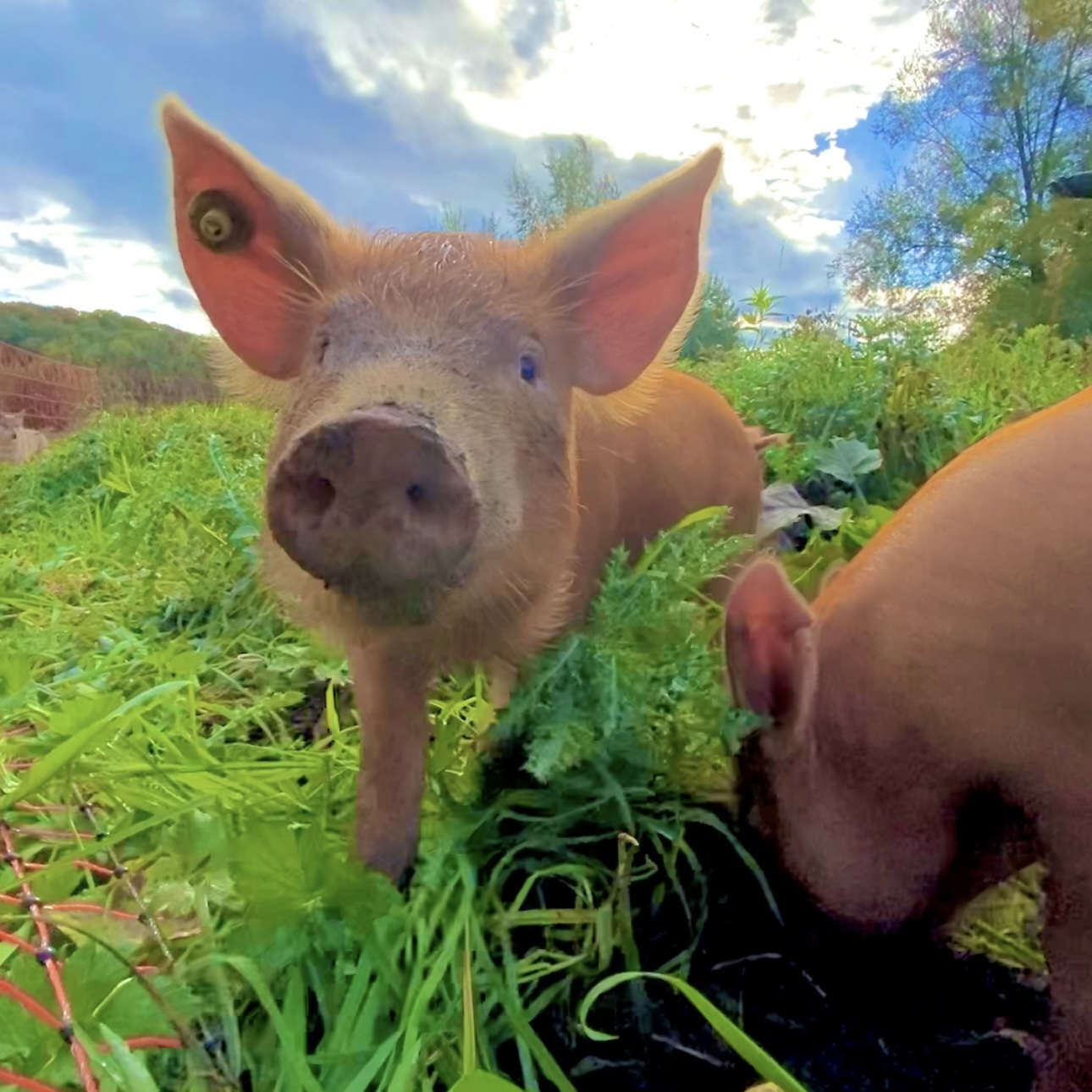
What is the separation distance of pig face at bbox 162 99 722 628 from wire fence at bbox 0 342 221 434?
254 cm

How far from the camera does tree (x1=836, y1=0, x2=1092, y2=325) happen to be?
13.0 ft

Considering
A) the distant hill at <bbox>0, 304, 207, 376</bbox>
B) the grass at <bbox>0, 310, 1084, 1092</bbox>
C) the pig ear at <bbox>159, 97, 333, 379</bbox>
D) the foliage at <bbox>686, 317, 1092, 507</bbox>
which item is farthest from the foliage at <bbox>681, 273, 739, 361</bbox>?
the pig ear at <bbox>159, 97, 333, 379</bbox>

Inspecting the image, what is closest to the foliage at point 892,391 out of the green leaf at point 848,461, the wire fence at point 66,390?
the green leaf at point 848,461

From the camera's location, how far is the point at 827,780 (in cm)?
74

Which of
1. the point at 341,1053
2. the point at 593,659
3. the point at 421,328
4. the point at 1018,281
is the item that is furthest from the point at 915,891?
the point at 1018,281

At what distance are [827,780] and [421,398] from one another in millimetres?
423

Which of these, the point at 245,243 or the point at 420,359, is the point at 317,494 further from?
the point at 245,243

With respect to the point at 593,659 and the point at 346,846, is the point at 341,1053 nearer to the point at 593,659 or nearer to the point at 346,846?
the point at 346,846

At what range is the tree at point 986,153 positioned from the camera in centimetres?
397

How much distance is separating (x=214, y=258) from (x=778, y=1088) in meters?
0.85

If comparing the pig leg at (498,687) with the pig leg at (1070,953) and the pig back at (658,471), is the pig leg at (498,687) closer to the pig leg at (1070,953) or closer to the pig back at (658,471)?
the pig back at (658,471)

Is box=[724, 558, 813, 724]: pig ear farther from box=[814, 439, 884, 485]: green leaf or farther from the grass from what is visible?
box=[814, 439, 884, 485]: green leaf

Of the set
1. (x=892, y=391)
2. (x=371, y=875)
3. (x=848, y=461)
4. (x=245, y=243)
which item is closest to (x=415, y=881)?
(x=371, y=875)

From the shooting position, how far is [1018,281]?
4016mm
